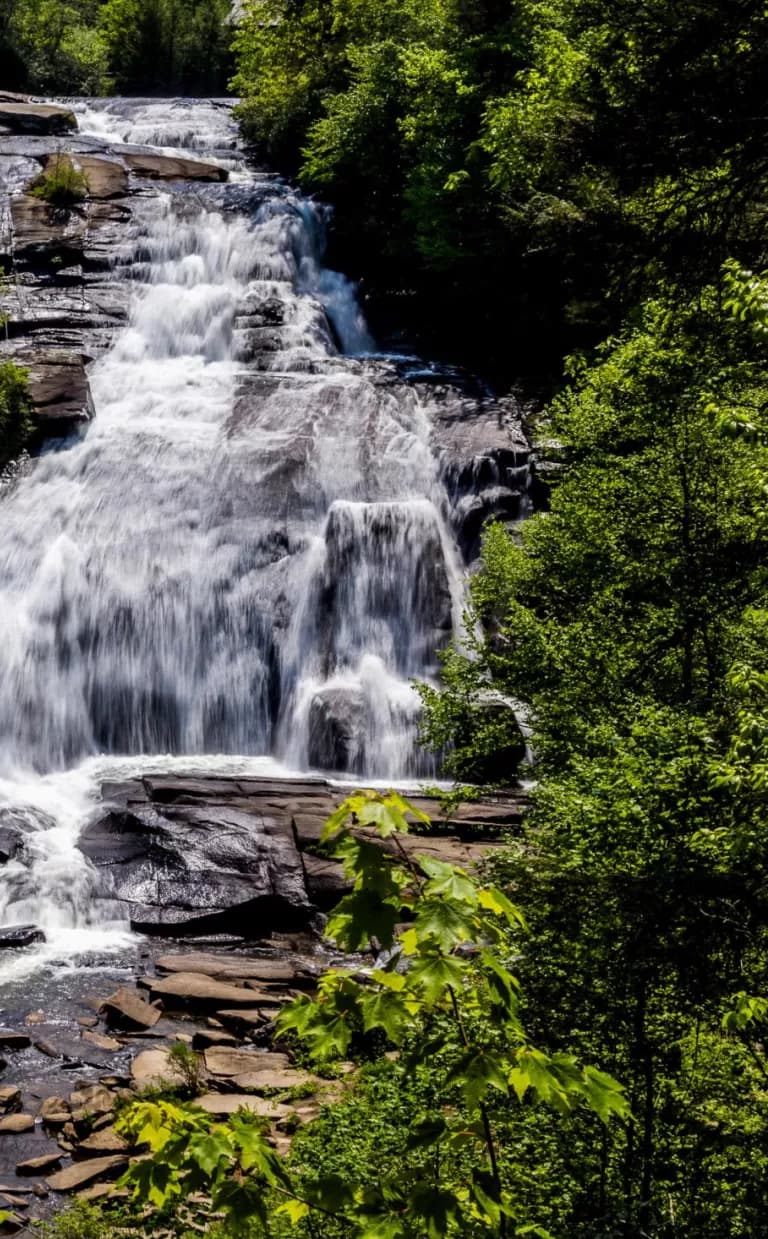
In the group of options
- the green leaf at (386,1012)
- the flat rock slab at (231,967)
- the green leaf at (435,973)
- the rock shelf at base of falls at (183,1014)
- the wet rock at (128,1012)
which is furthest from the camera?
the flat rock slab at (231,967)

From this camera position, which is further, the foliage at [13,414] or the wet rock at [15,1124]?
the foliage at [13,414]

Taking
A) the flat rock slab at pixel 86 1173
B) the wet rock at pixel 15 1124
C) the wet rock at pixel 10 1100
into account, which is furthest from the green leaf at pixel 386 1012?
the wet rock at pixel 10 1100

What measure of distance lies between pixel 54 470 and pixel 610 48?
12.6 m

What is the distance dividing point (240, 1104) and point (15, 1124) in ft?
5.28

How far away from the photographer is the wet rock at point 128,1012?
9.12 metres

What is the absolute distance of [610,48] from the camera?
34.3 feet

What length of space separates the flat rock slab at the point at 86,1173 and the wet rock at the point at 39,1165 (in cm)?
10

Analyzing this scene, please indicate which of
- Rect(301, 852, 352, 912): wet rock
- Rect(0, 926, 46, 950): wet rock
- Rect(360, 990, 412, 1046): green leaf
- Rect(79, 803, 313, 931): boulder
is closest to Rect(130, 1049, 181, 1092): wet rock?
Rect(0, 926, 46, 950): wet rock

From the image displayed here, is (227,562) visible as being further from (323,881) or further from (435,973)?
(435,973)

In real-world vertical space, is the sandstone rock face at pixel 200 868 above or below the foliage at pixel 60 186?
below

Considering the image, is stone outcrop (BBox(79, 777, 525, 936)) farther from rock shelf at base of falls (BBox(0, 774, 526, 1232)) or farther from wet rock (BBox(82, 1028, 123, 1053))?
wet rock (BBox(82, 1028, 123, 1053))

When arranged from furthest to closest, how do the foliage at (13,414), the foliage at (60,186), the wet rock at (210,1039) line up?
the foliage at (60,186) < the foliage at (13,414) < the wet rock at (210,1039)

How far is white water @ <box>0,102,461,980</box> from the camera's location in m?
16.1

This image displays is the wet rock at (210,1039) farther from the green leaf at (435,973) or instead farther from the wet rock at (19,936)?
the green leaf at (435,973)
